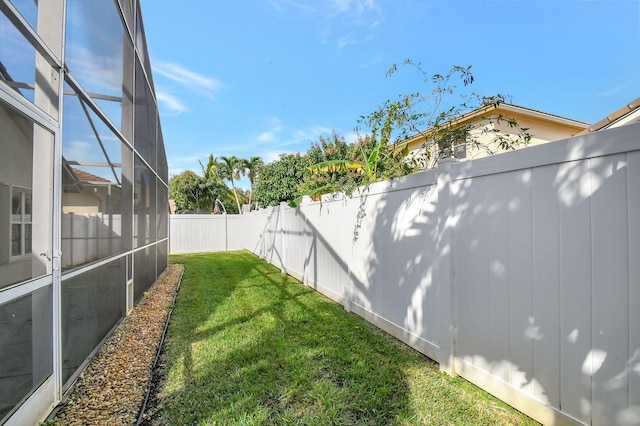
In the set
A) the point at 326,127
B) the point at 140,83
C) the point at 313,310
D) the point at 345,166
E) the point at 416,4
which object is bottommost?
the point at 313,310

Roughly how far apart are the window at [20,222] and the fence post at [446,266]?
3162 millimetres

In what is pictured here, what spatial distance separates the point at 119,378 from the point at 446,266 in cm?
318

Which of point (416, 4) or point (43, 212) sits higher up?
point (416, 4)

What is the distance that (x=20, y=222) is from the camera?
2.03 meters

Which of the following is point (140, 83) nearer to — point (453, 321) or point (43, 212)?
point (43, 212)

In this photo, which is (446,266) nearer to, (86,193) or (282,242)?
(86,193)

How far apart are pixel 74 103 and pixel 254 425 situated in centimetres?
313

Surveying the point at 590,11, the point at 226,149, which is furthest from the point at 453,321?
the point at 226,149

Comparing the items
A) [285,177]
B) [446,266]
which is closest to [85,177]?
[446,266]

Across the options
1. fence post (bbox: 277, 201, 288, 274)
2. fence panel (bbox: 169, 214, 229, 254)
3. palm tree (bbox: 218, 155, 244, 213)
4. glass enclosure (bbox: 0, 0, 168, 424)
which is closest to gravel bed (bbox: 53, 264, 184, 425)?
glass enclosure (bbox: 0, 0, 168, 424)

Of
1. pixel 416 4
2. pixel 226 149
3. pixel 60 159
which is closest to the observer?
pixel 60 159

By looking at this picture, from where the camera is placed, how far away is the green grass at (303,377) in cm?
233

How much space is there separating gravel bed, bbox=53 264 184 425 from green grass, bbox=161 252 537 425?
0.71 ft

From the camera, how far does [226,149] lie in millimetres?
24438
